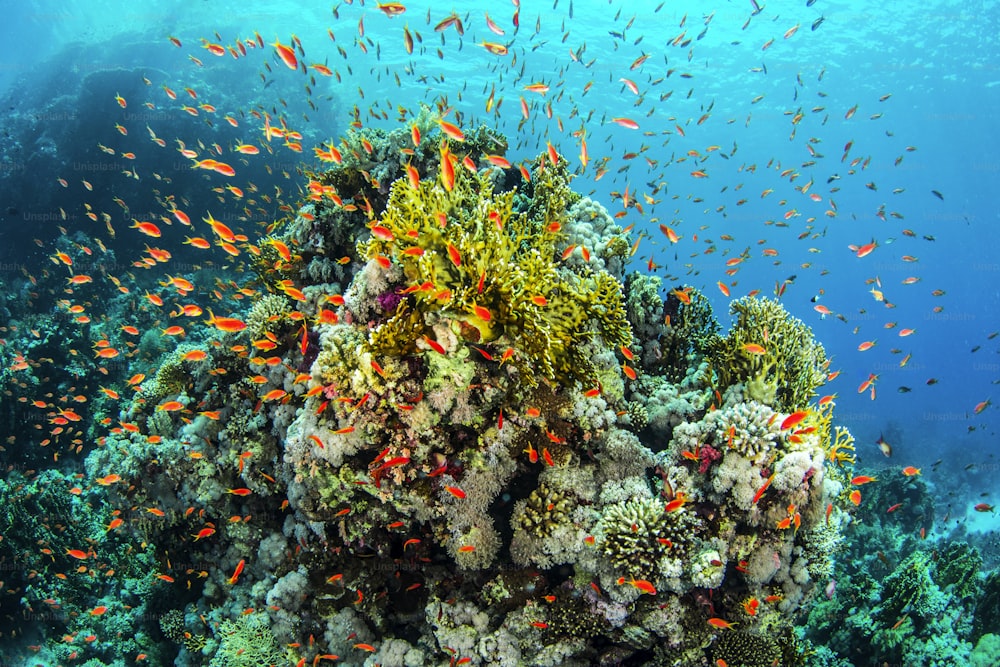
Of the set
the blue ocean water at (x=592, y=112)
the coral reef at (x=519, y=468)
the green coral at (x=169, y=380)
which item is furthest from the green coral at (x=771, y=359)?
the green coral at (x=169, y=380)

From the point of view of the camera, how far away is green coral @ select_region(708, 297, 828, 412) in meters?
5.61

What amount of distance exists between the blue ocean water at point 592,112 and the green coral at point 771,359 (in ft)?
3.13

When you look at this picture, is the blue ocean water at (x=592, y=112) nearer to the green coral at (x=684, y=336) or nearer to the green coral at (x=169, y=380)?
the green coral at (x=684, y=336)

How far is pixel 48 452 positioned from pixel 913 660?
20.7 meters

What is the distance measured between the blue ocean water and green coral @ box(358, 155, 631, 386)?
384 centimetres

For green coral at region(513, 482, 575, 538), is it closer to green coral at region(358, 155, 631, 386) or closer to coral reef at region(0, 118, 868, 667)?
coral reef at region(0, 118, 868, 667)

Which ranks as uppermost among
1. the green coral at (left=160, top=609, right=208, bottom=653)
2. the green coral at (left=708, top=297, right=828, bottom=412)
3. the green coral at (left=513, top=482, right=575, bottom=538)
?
the green coral at (left=708, top=297, right=828, bottom=412)

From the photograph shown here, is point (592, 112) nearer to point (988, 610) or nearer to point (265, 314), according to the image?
point (265, 314)

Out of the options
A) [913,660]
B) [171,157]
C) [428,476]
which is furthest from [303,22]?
[913,660]

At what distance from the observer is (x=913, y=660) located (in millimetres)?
7543

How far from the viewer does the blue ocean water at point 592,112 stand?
58.4 ft

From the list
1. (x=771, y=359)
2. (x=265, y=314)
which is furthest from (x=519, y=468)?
(x=265, y=314)

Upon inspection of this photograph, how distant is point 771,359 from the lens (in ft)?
18.7

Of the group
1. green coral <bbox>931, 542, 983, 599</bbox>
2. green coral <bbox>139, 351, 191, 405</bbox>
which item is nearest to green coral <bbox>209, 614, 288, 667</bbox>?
green coral <bbox>139, 351, 191, 405</bbox>
